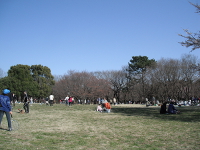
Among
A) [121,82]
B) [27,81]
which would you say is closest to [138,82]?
[121,82]

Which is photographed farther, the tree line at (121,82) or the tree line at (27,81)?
the tree line at (27,81)

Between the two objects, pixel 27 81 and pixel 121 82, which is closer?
pixel 27 81

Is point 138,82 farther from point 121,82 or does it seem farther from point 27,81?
point 27,81

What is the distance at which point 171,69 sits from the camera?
160 ft

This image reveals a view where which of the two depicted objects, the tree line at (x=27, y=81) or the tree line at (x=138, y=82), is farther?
the tree line at (x=27, y=81)

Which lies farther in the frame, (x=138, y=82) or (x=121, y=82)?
(x=121, y=82)

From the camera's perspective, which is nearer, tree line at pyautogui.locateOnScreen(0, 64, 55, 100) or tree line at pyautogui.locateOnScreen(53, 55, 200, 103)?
tree line at pyautogui.locateOnScreen(53, 55, 200, 103)

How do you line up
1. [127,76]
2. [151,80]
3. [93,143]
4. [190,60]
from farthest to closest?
[127,76] < [151,80] < [190,60] < [93,143]

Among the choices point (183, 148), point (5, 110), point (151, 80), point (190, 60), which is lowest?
point (183, 148)

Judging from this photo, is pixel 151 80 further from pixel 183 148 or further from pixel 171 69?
pixel 183 148

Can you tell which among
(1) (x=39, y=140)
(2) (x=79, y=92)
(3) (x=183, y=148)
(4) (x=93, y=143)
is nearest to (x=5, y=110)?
(1) (x=39, y=140)

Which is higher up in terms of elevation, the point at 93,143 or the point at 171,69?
the point at 171,69

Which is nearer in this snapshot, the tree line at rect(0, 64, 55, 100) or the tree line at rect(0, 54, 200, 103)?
the tree line at rect(0, 54, 200, 103)

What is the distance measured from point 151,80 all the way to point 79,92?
2097 cm
